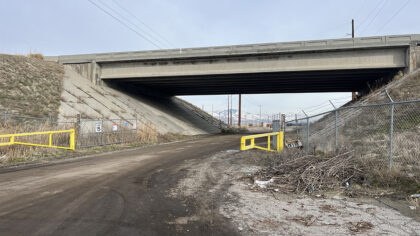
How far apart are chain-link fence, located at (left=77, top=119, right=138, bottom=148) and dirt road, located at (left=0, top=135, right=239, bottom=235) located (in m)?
7.15

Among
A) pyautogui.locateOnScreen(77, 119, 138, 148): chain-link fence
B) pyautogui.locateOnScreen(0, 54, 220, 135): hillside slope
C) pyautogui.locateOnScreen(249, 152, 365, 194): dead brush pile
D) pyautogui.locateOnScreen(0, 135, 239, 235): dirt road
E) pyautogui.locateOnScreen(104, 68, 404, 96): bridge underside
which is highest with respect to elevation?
pyautogui.locateOnScreen(104, 68, 404, 96): bridge underside

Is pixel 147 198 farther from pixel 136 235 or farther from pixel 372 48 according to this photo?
pixel 372 48

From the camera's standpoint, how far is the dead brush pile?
6.28 meters

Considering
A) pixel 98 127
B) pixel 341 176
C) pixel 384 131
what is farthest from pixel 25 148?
pixel 384 131

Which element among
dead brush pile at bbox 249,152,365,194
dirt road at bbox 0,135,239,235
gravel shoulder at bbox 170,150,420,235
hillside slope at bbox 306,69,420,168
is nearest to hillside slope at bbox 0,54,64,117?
dirt road at bbox 0,135,239,235

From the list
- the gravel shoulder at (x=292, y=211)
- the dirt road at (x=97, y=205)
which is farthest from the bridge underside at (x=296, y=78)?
the dirt road at (x=97, y=205)

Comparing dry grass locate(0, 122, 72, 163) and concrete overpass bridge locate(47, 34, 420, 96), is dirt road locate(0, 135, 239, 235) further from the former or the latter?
concrete overpass bridge locate(47, 34, 420, 96)

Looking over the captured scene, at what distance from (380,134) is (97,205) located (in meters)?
11.4

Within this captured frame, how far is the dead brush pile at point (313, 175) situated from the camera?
6.28 meters

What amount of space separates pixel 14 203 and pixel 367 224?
6732 mm

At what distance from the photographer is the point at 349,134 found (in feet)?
44.2

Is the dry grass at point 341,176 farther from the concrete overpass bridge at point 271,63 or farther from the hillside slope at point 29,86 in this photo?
the hillside slope at point 29,86

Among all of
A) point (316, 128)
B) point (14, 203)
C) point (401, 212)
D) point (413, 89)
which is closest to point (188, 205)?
point (14, 203)

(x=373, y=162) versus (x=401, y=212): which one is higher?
(x=373, y=162)
